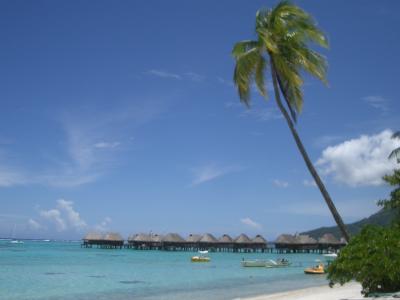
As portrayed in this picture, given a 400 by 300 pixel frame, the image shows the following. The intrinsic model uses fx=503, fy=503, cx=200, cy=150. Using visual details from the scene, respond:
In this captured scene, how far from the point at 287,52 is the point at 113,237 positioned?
69723 millimetres

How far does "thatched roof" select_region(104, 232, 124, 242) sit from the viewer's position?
77938mm

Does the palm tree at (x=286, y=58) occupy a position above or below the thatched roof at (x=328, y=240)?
above

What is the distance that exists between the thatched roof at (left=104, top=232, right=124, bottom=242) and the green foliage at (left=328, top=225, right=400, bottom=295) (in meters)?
70.7

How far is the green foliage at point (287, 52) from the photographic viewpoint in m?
11.9

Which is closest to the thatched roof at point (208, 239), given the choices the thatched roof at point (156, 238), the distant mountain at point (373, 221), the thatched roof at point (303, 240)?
the thatched roof at point (156, 238)

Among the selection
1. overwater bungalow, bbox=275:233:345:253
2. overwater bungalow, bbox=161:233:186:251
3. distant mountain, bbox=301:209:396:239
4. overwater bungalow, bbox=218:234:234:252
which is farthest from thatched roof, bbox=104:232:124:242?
distant mountain, bbox=301:209:396:239

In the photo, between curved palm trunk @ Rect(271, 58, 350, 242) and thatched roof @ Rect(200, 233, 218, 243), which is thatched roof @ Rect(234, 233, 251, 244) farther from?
curved palm trunk @ Rect(271, 58, 350, 242)

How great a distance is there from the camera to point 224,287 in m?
23.9

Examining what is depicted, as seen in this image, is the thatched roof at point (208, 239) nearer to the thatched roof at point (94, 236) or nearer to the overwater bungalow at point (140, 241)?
the overwater bungalow at point (140, 241)

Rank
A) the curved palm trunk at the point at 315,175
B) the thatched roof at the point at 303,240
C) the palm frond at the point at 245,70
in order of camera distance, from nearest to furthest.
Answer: the curved palm trunk at the point at 315,175 → the palm frond at the point at 245,70 → the thatched roof at the point at 303,240

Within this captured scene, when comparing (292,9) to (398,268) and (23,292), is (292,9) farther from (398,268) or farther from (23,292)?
(23,292)

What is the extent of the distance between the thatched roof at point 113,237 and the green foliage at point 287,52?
2709 inches

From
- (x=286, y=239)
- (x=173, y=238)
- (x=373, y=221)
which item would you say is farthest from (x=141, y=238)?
(x=373, y=221)

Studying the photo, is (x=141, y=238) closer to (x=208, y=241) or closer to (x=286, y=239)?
(x=208, y=241)
